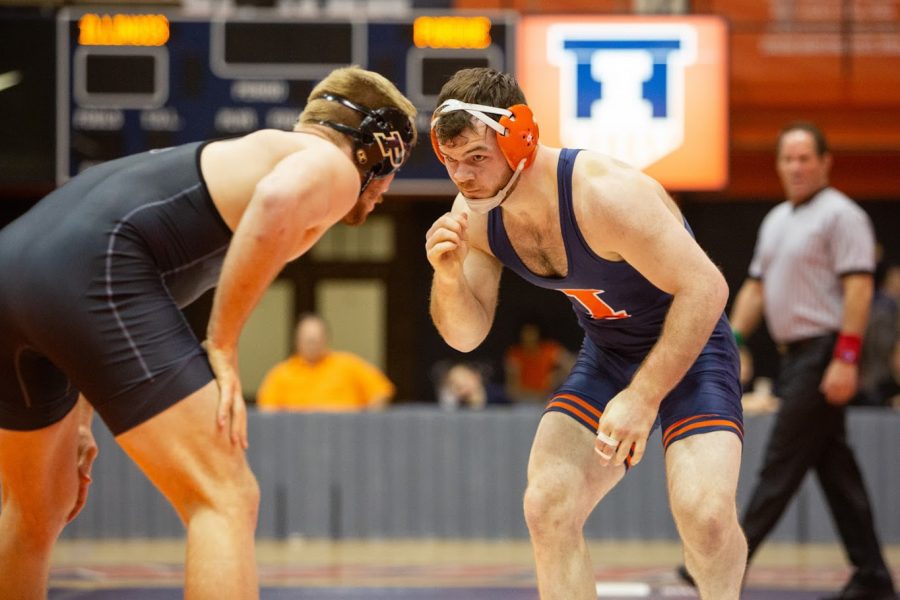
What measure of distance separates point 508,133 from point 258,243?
0.69m

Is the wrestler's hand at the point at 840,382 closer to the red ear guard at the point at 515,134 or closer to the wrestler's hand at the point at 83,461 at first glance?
the red ear guard at the point at 515,134

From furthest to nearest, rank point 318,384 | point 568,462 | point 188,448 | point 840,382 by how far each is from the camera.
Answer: point 318,384, point 840,382, point 568,462, point 188,448

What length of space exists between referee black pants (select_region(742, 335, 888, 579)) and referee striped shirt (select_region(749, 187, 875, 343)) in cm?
11

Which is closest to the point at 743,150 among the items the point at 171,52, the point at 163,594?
the point at 171,52

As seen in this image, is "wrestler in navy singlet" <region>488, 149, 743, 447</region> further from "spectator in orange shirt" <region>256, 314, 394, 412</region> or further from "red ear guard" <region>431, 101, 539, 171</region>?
"spectator in orange shirt" <region>256, 314, 394, 412</region>

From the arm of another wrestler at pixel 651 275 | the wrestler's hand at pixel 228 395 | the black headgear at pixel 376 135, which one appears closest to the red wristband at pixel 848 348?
the arm of another wrestler at pixel 651 275

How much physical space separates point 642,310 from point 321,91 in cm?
100

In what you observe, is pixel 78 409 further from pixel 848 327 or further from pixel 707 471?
pixel 848 327

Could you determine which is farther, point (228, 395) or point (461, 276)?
point (461, 276)

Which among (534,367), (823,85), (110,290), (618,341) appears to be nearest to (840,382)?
(618,341)

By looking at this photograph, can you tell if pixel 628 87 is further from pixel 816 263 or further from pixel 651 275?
pixel 651 275

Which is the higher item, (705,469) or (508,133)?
(508,133)

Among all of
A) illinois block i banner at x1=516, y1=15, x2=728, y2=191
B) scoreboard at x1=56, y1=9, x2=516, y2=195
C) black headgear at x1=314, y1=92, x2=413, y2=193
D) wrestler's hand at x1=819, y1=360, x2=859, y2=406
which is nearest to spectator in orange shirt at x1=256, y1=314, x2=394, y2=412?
scoreboard at x1=56, y1=9, x2=516, y2=195

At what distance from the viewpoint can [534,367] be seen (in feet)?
34.5
